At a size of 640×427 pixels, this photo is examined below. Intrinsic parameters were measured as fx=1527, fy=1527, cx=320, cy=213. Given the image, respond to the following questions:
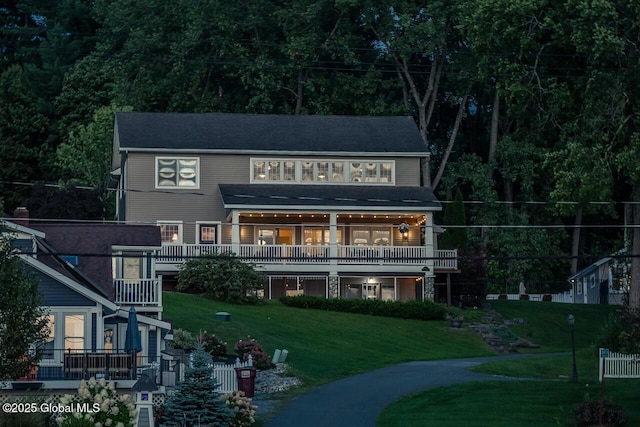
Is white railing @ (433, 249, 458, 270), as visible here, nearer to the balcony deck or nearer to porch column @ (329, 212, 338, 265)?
porch column @ (329, 212, 338, 265)

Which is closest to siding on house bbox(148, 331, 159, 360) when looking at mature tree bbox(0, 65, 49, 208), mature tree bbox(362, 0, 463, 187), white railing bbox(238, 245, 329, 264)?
white railing bbox(238, 245, 329, 264)

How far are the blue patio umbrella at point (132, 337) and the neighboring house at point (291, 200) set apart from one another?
24.2 m

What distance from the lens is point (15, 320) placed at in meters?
37.1

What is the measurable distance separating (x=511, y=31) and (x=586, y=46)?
2996 mm

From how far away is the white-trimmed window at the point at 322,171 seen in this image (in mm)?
73188

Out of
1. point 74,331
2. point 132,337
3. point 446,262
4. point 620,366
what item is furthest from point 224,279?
point 132,337

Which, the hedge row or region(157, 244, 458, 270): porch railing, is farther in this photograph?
region(157, 244, 458, 270): porch railing

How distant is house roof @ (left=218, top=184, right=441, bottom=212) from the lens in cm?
7062

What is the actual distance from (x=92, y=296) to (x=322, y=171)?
29.3 metres

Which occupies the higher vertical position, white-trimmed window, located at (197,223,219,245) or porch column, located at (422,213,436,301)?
white-trimmed window, located at (197,223,219,245)

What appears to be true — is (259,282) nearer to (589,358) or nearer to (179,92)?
(589,358)

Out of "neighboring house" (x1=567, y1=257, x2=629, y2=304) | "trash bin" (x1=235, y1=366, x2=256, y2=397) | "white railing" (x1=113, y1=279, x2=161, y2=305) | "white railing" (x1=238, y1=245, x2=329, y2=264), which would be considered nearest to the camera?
"trash bin" (x1=235, y1=366, x2=256, y2=397)

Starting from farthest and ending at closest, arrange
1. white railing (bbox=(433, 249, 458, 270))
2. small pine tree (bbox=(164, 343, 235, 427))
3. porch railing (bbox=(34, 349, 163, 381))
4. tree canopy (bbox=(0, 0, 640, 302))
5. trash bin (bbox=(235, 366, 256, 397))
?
1. tree canopy (bbox=(0, 0, 640, 302))
2. white railing (bbox=(433, 249, 458, 270))
3. trash bin (bbox=(235, 366, 256, 397))
4. porch railing (bbox=(34, 349, 163, 381))
5. small pine tree (bbox=(164, 343, 235, 427))

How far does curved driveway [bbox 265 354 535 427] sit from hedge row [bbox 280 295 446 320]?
9749 mm
